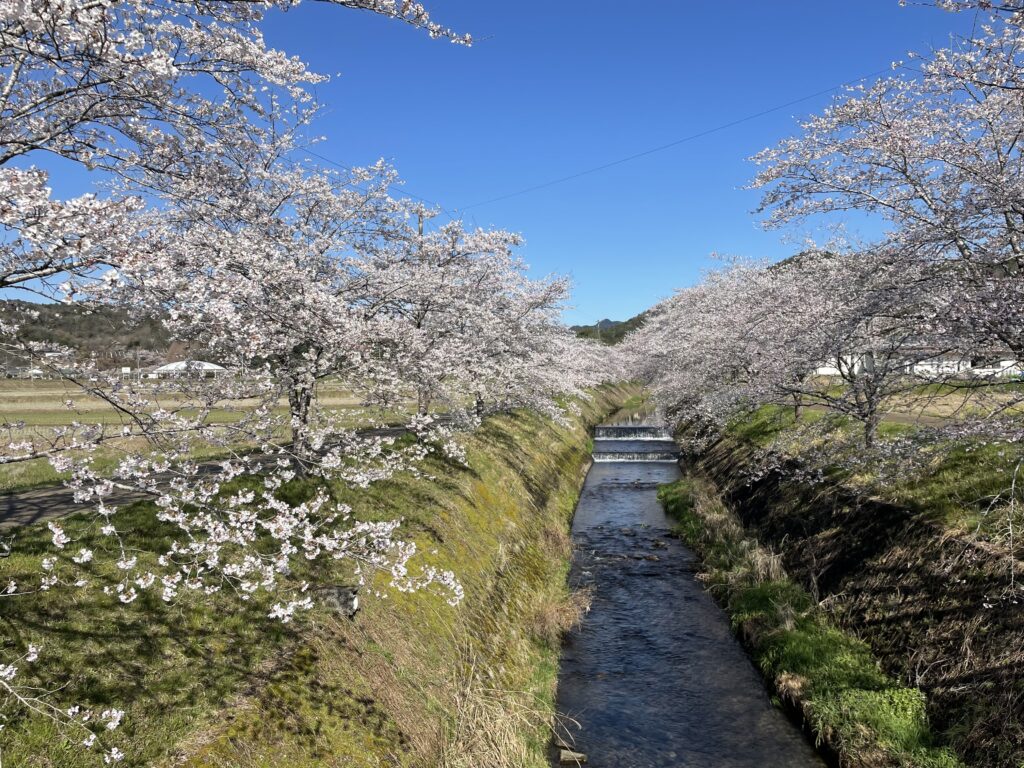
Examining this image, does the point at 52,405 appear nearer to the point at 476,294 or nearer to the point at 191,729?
the point at 476,294

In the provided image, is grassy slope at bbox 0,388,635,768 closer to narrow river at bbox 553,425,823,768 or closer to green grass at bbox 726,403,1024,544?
narrow river at bbox 553,425,823,768

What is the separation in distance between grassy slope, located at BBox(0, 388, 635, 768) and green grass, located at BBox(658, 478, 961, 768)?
529cm

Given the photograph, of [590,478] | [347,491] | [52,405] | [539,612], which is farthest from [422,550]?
[52,405]

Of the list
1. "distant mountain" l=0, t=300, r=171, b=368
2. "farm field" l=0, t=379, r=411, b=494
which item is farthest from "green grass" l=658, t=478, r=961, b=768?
"distant mountain" l=0, t=300, r=171, b=368

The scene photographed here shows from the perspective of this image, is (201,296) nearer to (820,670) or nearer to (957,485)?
(820,670)

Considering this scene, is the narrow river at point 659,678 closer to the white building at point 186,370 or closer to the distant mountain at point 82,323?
the white building at point 186,370

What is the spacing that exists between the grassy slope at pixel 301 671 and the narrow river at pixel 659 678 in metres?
1.10

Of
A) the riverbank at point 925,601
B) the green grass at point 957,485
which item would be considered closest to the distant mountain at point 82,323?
the green grass at point 957,485

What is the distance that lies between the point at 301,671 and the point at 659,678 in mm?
9094

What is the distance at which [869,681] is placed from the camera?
458 inches

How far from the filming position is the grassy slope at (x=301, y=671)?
7.21 meters

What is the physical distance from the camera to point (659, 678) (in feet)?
46.5

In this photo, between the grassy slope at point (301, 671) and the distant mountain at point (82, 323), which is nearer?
the distant mountain at point (82, 323)

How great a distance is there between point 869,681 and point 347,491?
12189mm
